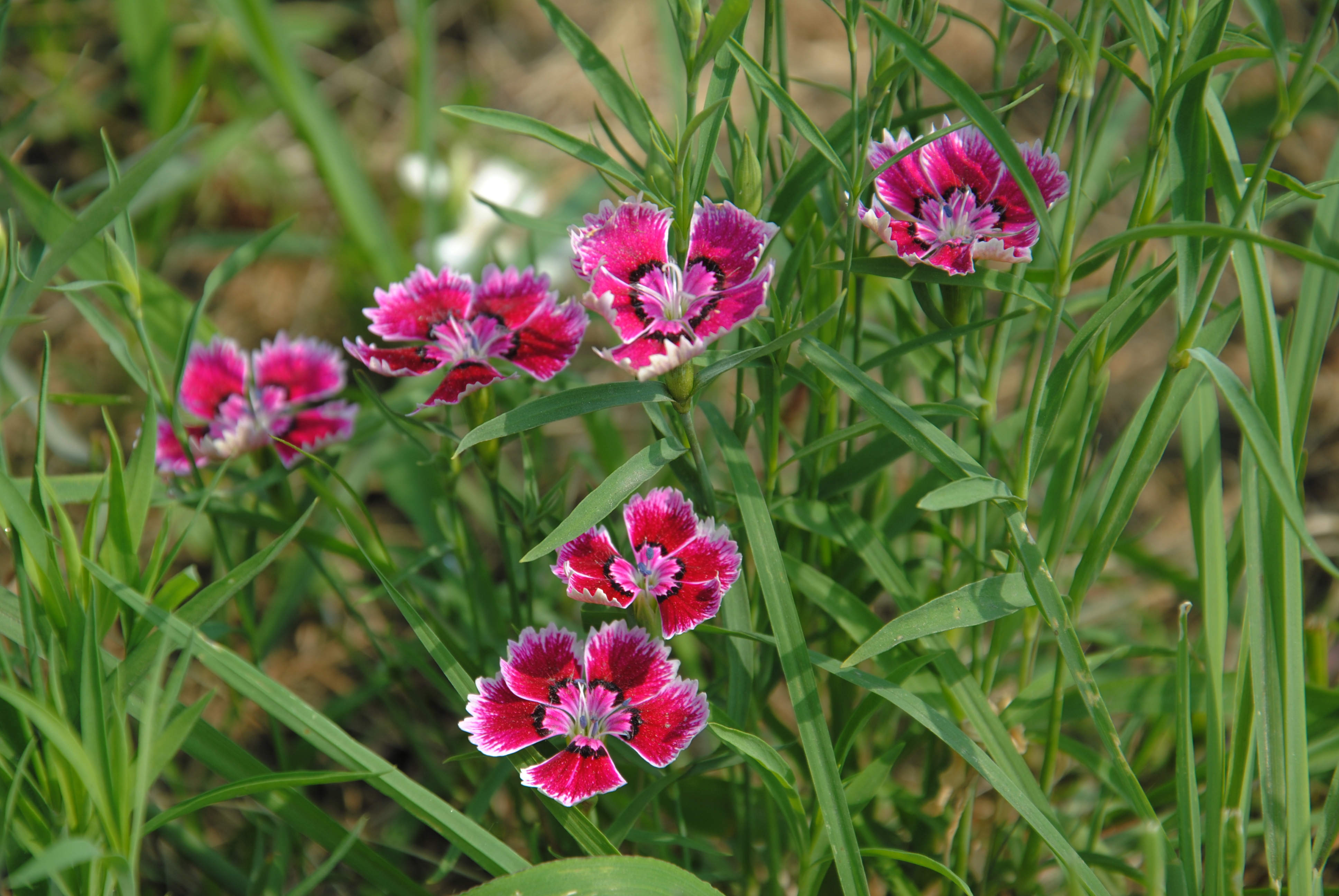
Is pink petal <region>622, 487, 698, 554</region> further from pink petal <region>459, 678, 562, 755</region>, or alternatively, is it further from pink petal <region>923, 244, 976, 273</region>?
pink petal <region>923, 244, 976, 273</region>

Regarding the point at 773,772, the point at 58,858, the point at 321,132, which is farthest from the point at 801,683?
the point at 321,132

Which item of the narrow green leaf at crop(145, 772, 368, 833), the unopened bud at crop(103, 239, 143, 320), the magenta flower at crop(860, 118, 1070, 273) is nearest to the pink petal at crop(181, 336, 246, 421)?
the unopened bud at crop(103, 239, 143, 320)

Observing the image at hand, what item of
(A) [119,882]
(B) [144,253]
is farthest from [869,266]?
(B) [144,253]

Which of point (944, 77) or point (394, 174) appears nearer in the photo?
point (944, 77)

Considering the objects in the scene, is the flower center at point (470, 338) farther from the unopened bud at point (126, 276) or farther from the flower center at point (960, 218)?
the flower center at point (960, 218)

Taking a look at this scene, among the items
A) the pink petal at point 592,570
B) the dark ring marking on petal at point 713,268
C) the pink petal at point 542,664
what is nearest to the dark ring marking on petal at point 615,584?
the pink petal at point 592,570

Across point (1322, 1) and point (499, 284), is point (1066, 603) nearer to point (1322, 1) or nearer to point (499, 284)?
point (1322, 1)

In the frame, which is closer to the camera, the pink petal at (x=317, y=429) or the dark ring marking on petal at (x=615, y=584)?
the dark ring marking on petal at (x=615, y=584)
